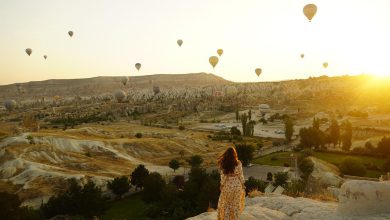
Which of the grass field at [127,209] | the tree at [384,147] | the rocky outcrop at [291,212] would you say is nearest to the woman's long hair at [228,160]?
the rocky outcrop at [291,212]

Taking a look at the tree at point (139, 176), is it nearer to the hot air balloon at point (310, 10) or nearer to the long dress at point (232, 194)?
the hot air balloon at point (310, 10)

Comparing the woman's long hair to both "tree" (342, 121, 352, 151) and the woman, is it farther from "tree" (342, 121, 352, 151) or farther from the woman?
"tree" (342, 121, 352, 151)

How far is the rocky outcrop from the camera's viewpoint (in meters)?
13.2

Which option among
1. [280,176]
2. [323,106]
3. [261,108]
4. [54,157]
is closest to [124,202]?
Answer: [280,176]

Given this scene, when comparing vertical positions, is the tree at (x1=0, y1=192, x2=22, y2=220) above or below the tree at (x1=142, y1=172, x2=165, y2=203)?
above

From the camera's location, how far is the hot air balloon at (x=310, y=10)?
161ft

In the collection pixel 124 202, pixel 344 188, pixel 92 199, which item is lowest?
pixel 124 202

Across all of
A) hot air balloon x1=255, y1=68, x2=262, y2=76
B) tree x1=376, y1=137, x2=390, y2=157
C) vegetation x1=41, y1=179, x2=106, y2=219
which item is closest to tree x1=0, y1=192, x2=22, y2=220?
vegetation x1=41, y1=179, x2=106, y2=219

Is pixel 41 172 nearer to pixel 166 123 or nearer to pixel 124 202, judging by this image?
pixel 124 202

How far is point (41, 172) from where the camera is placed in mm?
50875

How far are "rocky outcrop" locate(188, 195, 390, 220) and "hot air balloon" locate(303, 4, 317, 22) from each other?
123ft

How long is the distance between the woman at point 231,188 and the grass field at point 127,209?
2728cm

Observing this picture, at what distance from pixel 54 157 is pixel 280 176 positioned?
→ 36161 millimetres

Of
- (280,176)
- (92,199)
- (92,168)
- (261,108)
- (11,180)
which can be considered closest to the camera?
(92,199)
